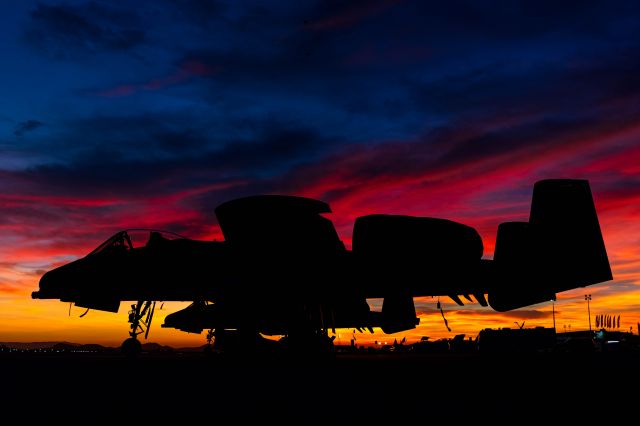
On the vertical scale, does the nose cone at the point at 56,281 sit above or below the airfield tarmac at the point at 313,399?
above

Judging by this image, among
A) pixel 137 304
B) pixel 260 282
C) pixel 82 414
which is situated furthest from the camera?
pixel 137 304

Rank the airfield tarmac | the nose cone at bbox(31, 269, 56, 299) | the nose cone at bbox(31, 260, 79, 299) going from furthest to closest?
the nose cone at bbox(31, 269, 56, 299), the nose cone at bbox(31, 260, 79, 299), the airfield tarmac

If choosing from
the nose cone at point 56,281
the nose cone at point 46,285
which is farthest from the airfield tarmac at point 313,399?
the nose cone at point 46,285

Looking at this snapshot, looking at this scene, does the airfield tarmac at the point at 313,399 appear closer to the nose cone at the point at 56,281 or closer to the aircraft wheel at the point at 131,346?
the nose cone at the point at 56,281

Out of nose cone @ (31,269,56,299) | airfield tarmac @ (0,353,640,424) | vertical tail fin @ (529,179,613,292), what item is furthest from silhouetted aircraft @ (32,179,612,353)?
airfield tarmac @ (0,353,640,424)

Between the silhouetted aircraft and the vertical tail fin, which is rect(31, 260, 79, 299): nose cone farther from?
the vertical tail fin

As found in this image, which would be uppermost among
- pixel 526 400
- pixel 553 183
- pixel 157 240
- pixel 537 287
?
pixel 553 183

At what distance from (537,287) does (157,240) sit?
495 inches

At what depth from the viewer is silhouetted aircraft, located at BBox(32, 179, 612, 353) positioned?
1731 centimetres

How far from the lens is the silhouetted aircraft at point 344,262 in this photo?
17.3 meters

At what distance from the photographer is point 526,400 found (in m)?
6.78

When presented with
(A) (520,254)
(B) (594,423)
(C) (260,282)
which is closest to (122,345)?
(C) (260,282)

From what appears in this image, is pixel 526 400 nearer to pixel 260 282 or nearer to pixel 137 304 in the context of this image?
pixel 260 282

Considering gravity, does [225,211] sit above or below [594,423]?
above
